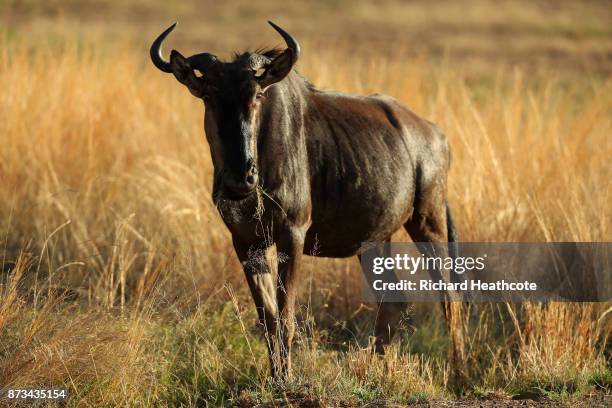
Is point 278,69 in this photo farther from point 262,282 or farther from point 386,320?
point 386,320

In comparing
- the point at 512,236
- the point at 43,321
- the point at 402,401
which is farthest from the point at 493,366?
the point at 43,321

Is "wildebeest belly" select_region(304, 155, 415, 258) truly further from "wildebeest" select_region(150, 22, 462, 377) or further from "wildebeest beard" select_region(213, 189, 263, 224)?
"wildebeest beard" select_region(213, 189, 263, 224)

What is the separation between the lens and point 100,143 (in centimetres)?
943

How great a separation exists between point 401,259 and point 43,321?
9.48 feet

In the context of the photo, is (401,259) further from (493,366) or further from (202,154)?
(202,154)

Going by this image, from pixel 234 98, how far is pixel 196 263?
8.51 feet

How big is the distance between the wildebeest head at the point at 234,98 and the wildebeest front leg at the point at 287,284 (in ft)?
1.48

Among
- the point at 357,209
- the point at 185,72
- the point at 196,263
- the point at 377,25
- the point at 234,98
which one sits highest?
the point at 377,25

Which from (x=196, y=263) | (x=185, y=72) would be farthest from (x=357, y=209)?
(x=196, y=263)

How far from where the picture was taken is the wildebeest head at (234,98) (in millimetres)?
5281

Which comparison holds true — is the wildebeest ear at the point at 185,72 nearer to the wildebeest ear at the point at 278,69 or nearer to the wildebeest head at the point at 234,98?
the wildebeest head at the point at 234,98

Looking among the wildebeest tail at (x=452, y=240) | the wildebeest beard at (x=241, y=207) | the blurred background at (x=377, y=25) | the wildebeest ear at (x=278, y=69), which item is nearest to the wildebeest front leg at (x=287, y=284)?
the wildebeest beard at (x=241, y=207)

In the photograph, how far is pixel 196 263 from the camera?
772 cm

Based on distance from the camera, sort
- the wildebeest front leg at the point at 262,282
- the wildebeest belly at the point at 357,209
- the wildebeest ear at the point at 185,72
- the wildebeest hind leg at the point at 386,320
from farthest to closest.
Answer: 1. the wildebeest hind leg at the point at 386,320
2. the wildebeest belly at the point at 357,209
3. the wildebeest front leg at the point at 262,282
4. the wildebeest ear at the point at 185,72
